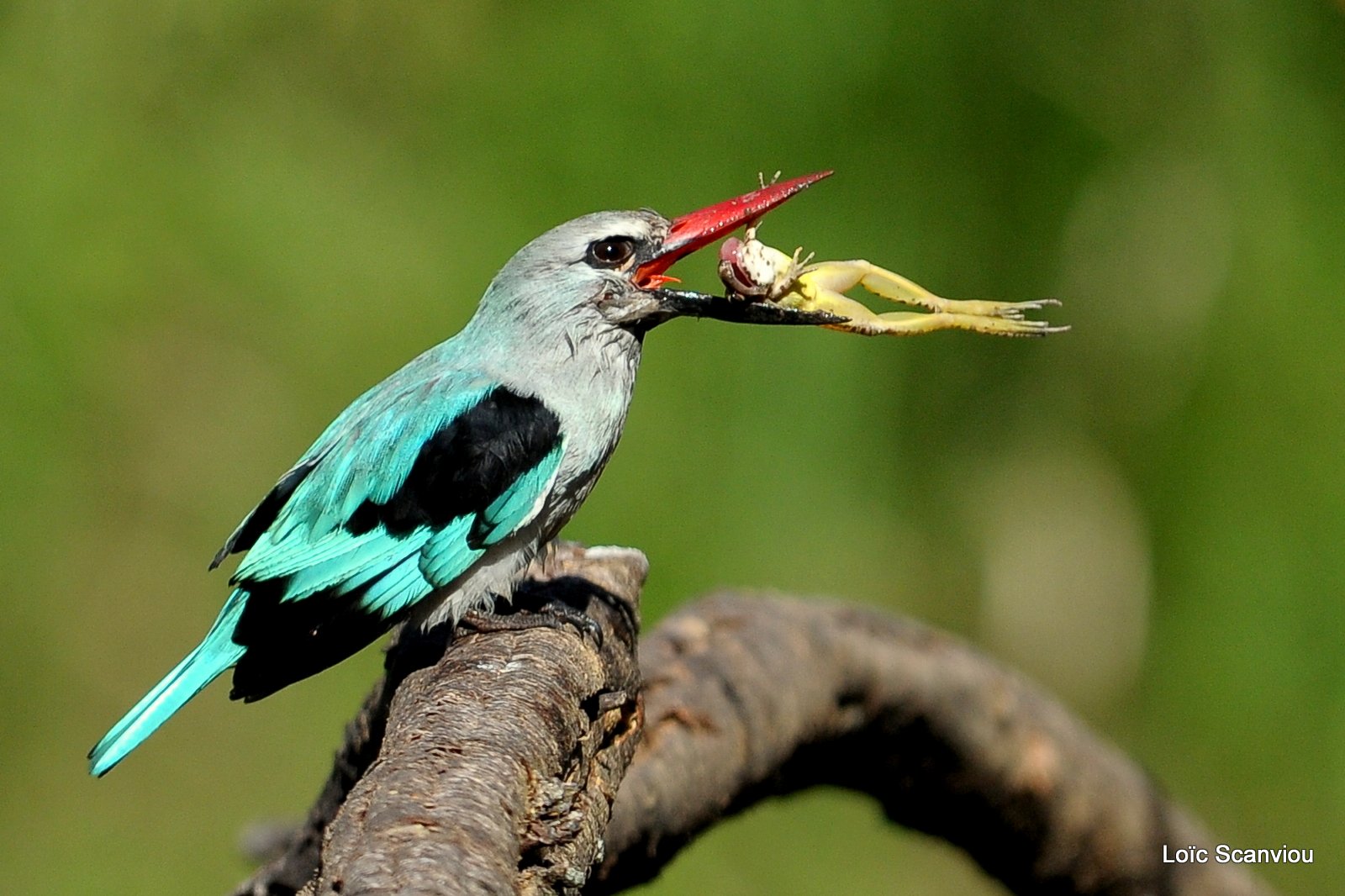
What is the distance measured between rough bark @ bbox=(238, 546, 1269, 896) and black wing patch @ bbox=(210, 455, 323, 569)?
1.21 feet

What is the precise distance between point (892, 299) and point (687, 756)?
2.67 feet

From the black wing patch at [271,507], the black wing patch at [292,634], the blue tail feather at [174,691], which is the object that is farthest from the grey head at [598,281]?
the blue tail feather at [174,691]

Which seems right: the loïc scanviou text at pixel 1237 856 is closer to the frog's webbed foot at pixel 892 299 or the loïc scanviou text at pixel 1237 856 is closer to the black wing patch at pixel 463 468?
the frog's webbed foot at pixel 892 299

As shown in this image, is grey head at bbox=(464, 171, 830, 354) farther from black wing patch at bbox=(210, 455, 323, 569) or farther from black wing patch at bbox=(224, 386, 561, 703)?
black wing patch at bbox=(210, 455, 323, 569)

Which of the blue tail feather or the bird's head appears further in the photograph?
the bird's head

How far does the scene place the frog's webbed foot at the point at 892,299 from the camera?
2414 mm

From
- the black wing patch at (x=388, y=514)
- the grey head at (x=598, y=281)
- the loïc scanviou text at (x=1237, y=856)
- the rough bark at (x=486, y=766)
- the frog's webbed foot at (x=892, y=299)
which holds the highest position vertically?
the grey head at (x=598, y=281)

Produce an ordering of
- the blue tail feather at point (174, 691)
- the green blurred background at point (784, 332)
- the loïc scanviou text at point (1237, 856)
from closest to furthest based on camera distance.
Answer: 1. the blue tail feather at point (174, 691)
2. the loïc scanviou text at point (1237, 856)
3. the green blurred background at point (784, 332)

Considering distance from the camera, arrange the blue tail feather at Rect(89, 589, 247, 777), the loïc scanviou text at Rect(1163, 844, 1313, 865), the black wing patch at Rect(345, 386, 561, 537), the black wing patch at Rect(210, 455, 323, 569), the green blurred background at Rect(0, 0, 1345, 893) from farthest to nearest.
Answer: the green blurred background at Rect(0, 0, 1345, 893) < the loïc scanviou text at Rect(1163, 844, 1313, 865) < the black wing patch at Rect(210, 455, 323, 569) < the black wing patch at Rect(345, 386, 561, 537) < the blue tail feather at Rect(89, 589, 247, 777)

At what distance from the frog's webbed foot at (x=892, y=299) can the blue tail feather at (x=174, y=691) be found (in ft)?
3.34

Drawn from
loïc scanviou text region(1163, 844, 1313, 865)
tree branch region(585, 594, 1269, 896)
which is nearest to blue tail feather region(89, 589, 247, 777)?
tree branch region(585, 594, 1269, 896)

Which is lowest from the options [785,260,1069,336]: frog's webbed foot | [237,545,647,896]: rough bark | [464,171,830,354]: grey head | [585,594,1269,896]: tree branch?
[585,594,1269,896]: tree branch

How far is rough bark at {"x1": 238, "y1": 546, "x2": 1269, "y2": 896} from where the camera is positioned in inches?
56.2

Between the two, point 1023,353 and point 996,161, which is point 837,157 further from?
point 1023,353
